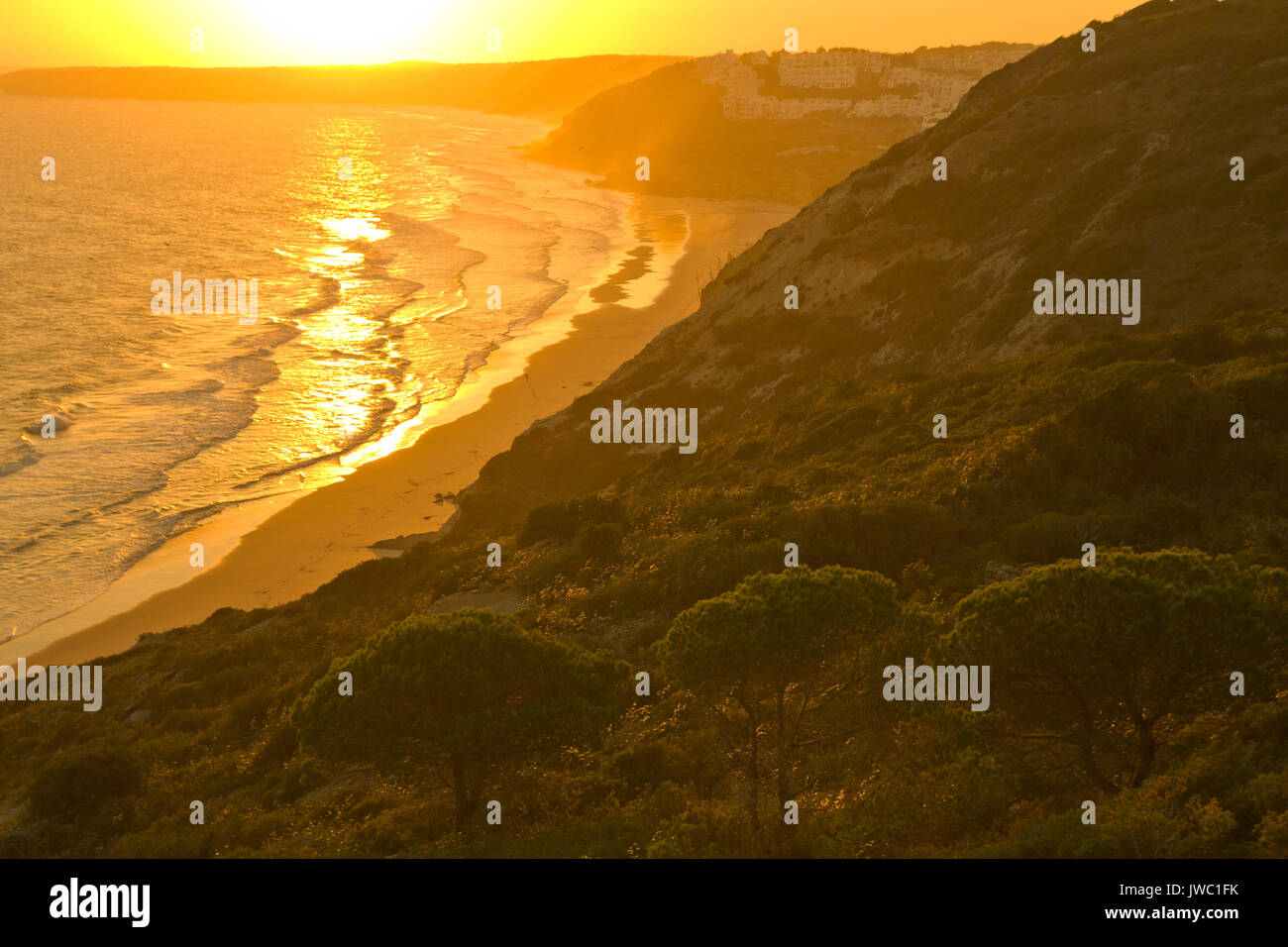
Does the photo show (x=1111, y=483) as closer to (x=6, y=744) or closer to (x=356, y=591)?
(x=356, y=591)

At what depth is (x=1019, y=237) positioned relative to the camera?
40500mm

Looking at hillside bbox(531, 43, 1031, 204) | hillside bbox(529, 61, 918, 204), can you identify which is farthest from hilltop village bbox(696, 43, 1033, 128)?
hillside bbox(529, 61, 918, 204)

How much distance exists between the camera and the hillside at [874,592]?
13094 millimetres

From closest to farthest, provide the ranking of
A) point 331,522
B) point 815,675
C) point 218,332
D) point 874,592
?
point 815,675 → point 874,592 → point 331,522 → point 218,332

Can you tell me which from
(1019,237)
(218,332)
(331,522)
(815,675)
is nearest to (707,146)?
(218,332)

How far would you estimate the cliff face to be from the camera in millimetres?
35031

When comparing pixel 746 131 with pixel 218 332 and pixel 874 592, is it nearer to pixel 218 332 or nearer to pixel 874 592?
pixel 218 332

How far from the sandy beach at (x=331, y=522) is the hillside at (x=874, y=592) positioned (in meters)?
2.44

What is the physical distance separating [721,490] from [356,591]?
38.8ft

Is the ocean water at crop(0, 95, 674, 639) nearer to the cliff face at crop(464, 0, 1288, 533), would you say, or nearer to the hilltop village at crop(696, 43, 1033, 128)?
the cliff face at crop(464, 0, 1288, 533)

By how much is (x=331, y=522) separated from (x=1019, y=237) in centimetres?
2978

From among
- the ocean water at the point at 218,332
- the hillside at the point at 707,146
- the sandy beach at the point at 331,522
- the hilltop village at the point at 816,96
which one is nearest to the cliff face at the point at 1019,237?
the sandy beach at the point at 331,522

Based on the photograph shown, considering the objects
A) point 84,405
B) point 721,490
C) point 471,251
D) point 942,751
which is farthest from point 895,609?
point 471,251

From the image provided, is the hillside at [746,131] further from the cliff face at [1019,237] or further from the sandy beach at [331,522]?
the sandy beach at [331,522]
